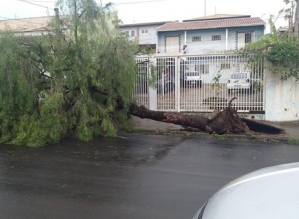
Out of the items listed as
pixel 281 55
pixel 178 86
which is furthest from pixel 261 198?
pixel 178 86

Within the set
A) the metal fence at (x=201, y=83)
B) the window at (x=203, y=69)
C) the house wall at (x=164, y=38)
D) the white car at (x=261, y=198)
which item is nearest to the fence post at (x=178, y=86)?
the metal fence at (x=201, y=83)

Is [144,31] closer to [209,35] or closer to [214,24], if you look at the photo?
[209,35]

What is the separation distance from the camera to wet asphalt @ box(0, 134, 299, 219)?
421 centimetres

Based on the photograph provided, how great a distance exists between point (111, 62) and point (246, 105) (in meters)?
5.82

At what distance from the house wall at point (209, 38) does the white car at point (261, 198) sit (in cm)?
3169

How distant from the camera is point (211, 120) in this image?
941 cm

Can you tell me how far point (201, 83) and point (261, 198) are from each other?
1035 cm

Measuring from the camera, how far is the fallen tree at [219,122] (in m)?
Result: 9.30

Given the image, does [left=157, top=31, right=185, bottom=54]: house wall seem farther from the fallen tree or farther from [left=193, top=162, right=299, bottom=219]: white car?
[left=193, top=162, right=299, bottom=219]: white car

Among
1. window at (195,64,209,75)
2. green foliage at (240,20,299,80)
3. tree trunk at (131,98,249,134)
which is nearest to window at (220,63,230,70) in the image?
window at (195,64,209,75)

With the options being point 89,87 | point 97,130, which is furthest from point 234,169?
point 89,87

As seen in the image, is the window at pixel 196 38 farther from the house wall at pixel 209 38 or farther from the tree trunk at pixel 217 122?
the tree trunk at pixel 217 122

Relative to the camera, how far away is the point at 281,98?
1142 cm

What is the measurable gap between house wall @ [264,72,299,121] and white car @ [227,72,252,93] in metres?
0.66
